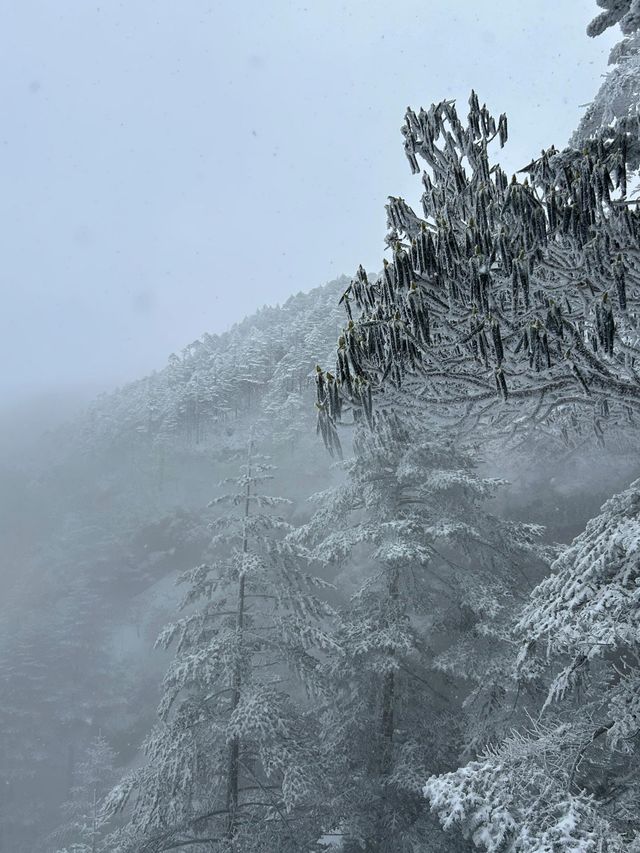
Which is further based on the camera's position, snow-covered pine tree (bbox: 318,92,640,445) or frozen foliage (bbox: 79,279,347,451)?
frozen foliage (bbox: 79,279,347,451)

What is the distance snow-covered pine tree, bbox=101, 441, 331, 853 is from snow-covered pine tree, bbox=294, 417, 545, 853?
2.80 feet

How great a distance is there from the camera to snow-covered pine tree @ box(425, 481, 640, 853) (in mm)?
4473

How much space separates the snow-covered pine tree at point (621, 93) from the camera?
602 centimetres

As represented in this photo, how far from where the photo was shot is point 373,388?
5.75 metres

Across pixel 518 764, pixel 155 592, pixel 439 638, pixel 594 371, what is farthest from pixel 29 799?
pixel 594 371

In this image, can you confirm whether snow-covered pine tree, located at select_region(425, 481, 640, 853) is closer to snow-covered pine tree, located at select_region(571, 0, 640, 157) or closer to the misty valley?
the misty valley

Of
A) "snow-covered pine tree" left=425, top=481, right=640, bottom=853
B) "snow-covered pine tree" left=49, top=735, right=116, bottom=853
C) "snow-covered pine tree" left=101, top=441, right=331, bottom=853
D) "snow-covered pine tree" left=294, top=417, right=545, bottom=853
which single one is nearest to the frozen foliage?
"snow-covered pine tree" left=49, top=735, right=116, bottom=853

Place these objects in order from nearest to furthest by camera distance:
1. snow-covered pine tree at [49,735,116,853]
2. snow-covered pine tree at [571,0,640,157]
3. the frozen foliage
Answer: snow-covered pine tree at [571,0,640,157]
snow-covered pine tree at [49,735,116,853]
the frozen foliage

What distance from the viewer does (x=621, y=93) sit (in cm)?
616

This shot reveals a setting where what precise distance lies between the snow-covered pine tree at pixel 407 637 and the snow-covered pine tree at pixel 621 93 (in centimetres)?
493

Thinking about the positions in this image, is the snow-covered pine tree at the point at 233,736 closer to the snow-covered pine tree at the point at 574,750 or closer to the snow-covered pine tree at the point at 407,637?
the snow-covered pine tree at the point at 407,637

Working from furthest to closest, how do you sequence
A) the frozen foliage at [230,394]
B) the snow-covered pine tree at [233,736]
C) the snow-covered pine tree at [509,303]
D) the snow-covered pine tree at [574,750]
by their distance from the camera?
the frozen foliage at [230,394], the snow-covered pine tree at [233,736], the snow-covered pine tree at [509,303], the snow-covered pine tree at [574,750]

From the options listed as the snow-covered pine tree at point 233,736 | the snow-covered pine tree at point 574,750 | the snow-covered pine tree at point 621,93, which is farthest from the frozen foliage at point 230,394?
the snow-covered pine tree at point 574,750

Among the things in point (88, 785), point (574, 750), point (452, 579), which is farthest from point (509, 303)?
point (88, 785)
